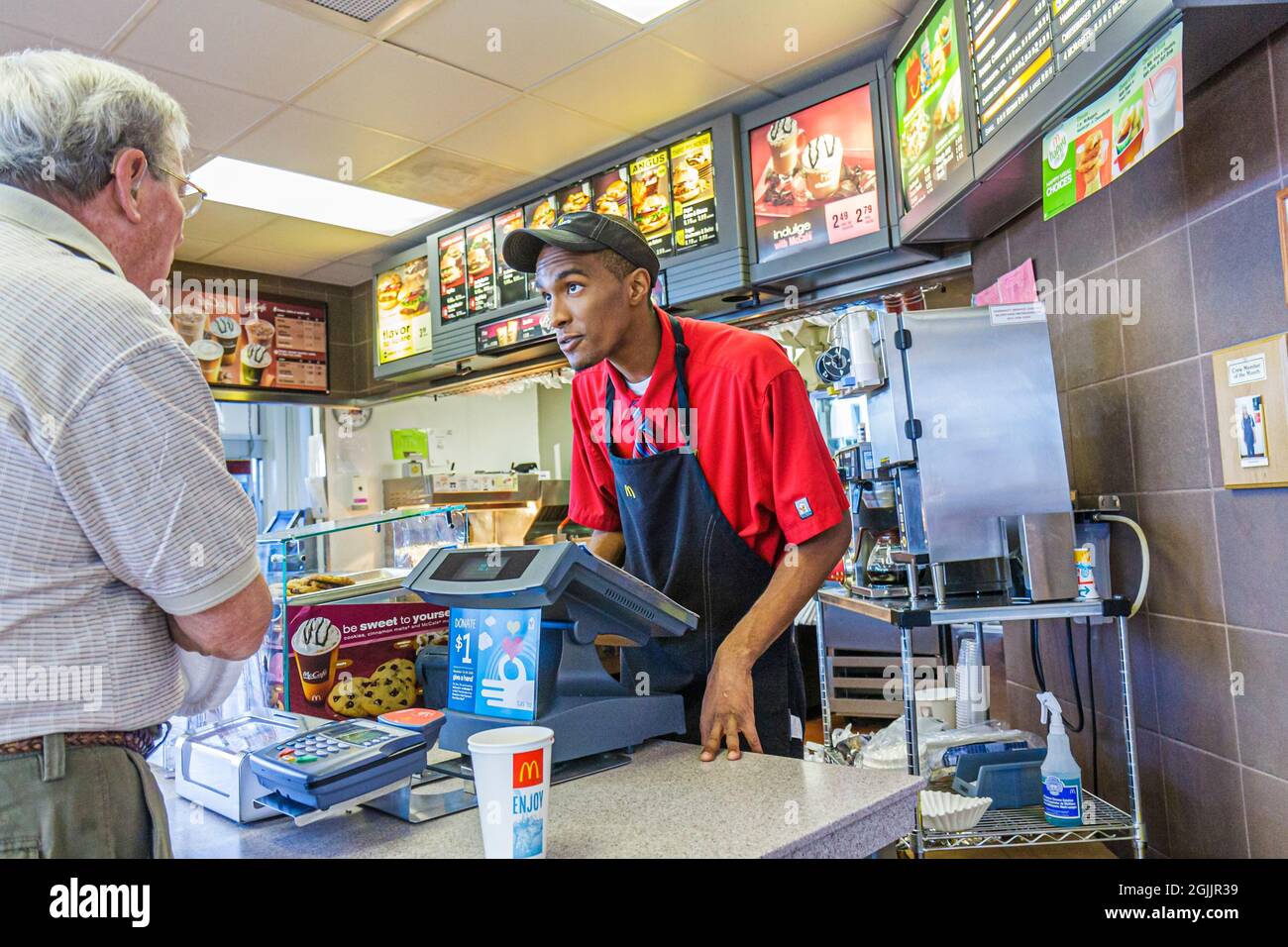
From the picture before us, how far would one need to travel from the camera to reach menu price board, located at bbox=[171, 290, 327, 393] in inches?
216

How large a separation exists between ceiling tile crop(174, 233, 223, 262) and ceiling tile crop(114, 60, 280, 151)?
52.0 inches

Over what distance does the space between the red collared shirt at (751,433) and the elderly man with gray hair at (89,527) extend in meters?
0.96

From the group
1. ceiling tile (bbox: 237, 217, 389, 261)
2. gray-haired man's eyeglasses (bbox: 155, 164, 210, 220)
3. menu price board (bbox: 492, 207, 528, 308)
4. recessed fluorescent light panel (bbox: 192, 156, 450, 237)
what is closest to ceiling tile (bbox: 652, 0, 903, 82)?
menu price board (bbox: 492, 207, 528, 308)

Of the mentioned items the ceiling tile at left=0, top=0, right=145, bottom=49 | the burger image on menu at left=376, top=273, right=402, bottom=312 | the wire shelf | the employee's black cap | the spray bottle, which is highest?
the ceiling tile at left=0, top=0, right=145, bottom=49

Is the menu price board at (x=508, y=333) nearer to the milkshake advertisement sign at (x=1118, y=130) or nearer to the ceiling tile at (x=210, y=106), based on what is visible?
the ceiling tile at (x=210, y=106)

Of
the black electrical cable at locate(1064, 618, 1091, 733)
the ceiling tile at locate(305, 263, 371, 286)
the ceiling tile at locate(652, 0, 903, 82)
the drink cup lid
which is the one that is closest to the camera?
Answer: the drink cup lid

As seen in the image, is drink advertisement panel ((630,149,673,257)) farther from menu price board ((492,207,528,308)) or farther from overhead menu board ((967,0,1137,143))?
overhead menu board ((967,0,1137,143))

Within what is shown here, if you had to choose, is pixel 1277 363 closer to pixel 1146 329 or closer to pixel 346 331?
pixel 1146 329

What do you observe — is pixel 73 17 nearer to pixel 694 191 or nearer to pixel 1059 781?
pixel 694 191

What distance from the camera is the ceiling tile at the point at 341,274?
19.1 feet

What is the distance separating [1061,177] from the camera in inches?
85.0

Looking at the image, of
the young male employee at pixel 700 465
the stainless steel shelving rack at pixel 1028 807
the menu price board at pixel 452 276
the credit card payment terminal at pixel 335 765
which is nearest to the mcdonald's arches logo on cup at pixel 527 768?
the credit card payment terminal at pixel 335 765

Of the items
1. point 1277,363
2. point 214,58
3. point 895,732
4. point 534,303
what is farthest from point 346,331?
point 1277,363
